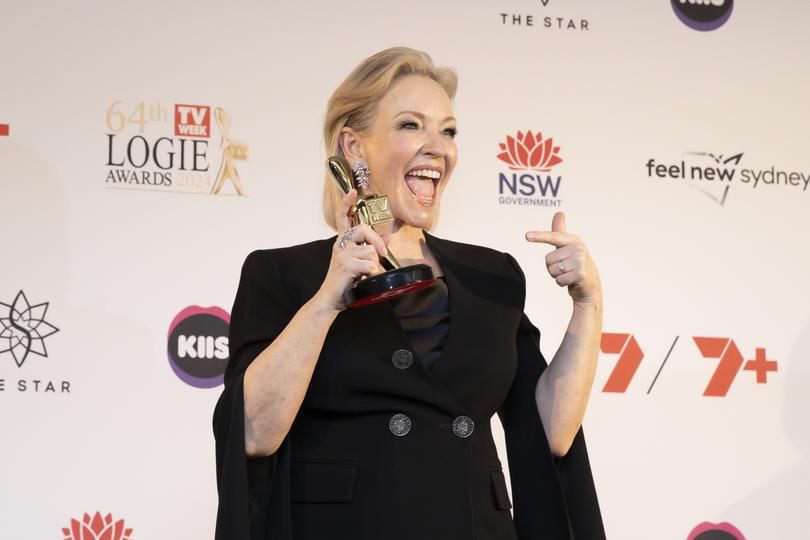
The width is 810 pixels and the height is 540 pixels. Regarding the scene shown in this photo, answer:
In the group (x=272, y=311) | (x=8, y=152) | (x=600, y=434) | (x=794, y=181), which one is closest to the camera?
(x=272, y=311)

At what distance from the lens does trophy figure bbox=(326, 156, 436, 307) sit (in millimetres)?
1622

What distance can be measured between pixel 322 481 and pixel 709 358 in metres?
1.80

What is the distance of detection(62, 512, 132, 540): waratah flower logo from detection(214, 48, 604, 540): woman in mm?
1178

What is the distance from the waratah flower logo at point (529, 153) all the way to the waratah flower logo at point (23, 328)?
135cm

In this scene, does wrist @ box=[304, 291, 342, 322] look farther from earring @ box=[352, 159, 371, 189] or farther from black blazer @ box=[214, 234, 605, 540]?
earring @ box=[352, 159, 371, 189]

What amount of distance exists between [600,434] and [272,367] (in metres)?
1.67

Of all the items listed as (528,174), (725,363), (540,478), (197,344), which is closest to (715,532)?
(725,363)

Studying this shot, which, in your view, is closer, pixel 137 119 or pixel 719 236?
pixel 137 119

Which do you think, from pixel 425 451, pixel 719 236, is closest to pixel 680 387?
pixel 719 236

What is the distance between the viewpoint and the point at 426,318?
73.5 inches

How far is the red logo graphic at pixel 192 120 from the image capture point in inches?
117

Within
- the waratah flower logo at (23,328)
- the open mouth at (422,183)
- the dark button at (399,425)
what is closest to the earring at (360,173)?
the open mouth at (422,183)

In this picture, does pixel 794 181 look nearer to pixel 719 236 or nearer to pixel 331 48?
pixel 719 236

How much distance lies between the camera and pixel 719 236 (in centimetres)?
325
